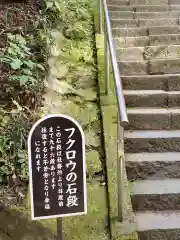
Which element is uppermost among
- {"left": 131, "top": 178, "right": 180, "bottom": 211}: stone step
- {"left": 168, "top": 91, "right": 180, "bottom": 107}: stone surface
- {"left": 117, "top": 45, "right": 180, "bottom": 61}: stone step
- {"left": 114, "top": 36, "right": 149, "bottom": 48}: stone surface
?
{"left": 114, "top": 36, "right": 149, "bottom": 48}: stone surface

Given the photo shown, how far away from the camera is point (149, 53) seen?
5.27 meters

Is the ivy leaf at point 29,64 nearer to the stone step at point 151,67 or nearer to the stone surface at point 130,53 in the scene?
the stone step at point 151,67

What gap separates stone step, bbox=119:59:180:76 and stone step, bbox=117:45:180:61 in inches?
12.1

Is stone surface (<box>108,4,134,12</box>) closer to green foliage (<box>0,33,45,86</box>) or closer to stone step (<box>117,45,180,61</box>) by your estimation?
stone step (<box>117,45,180,61</box>)

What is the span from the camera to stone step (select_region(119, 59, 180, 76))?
4910mm

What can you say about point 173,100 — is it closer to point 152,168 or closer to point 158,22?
point 152,168

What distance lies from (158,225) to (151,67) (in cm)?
229

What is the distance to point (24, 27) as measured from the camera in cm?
526

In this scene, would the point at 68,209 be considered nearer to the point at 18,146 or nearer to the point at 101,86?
the point at 18,146

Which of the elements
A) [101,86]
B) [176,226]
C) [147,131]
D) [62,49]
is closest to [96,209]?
[176,226]

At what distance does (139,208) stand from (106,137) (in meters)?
0.78

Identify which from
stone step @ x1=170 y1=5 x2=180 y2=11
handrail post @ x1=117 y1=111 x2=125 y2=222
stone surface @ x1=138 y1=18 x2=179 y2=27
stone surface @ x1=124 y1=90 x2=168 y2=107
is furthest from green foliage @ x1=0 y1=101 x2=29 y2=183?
stone step @ x1=170 y1=5 x2=180 y2=11

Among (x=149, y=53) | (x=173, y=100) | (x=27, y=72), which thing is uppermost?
(x=149, y=53)

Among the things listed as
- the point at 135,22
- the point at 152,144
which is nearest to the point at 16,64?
the point at 152,144
